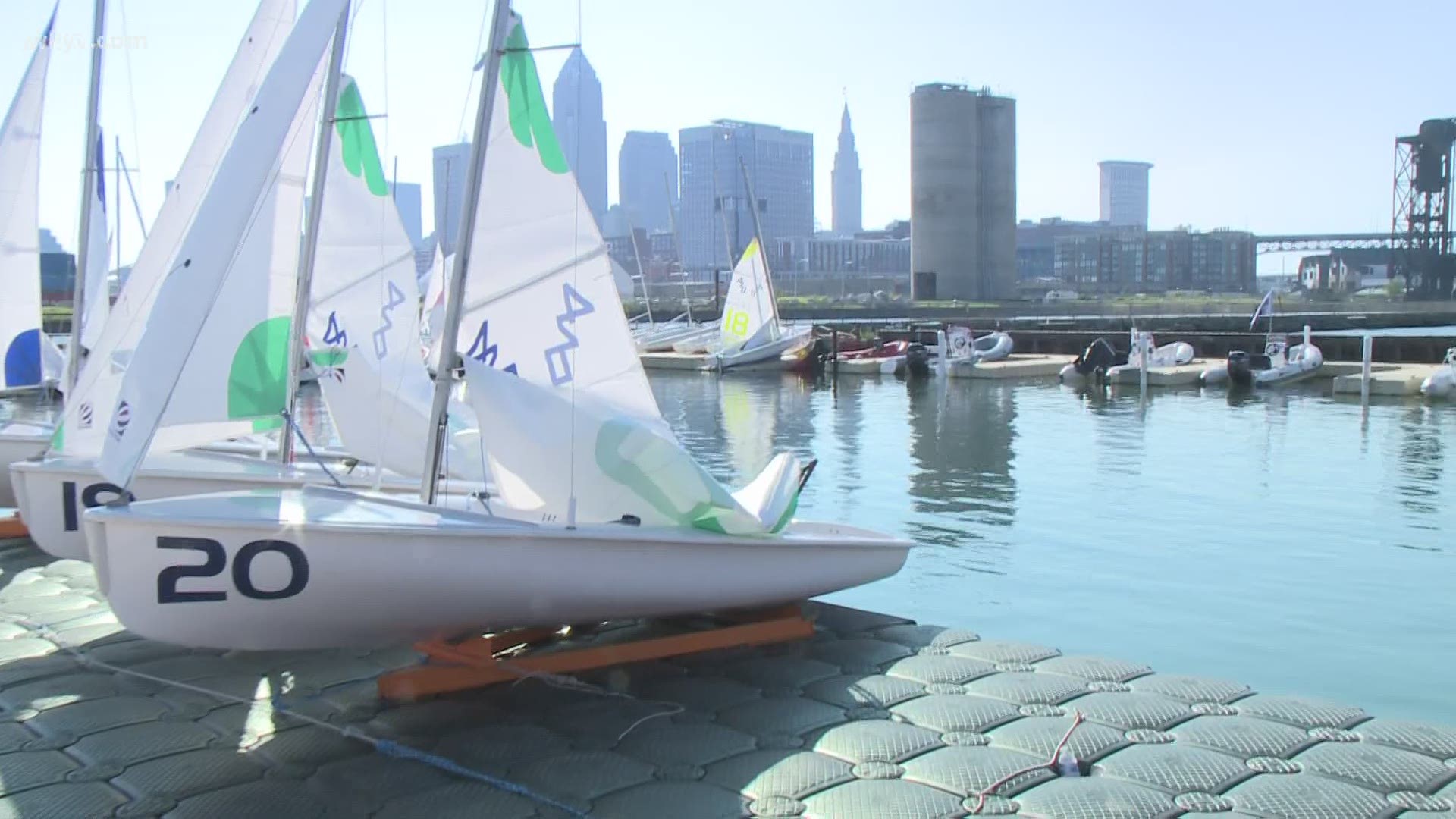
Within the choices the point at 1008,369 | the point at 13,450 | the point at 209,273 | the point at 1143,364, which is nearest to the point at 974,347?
the point at 1008,369

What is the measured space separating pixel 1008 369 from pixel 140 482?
107 ft

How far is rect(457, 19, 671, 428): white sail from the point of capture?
281 inches

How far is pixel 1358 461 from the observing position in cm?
1986

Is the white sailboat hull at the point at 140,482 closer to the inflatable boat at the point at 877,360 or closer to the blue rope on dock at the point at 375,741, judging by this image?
the blue rope on dock at the point at 375,741

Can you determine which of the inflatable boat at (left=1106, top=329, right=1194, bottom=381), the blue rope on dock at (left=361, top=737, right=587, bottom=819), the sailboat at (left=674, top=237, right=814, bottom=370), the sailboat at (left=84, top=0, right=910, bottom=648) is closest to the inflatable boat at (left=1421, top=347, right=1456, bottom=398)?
the inflatable boat at (left=1106, top=329, right=1194, bottom=381)

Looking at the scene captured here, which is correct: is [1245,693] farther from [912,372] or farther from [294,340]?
[912,372]

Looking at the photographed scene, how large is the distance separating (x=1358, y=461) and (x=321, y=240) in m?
15.8

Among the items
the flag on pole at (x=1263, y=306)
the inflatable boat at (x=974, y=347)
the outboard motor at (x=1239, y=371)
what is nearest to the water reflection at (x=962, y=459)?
the inflatable boat at (x=974, y=347)

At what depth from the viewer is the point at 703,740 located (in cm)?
584

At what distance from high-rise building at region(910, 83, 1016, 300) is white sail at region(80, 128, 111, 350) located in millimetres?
90300

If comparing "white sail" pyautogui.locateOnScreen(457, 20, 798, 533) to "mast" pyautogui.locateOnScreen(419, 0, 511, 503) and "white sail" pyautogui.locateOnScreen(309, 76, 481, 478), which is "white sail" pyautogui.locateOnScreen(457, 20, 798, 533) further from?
"white sail" pyautogui.locateOnScreen(309, 76, 481, 478)

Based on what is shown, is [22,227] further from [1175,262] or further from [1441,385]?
[1175,262]

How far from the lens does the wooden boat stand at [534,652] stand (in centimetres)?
630

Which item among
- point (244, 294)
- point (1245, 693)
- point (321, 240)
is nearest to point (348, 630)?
point (244, 294)
